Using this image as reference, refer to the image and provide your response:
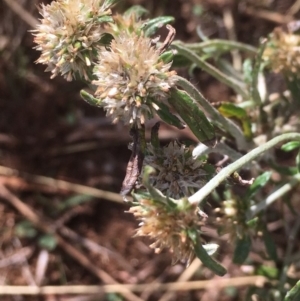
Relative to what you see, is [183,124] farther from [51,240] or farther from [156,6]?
[156,6]

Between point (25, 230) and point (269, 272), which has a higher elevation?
point (25, 230)

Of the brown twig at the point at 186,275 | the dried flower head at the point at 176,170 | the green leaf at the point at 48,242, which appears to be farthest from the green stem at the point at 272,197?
the green leaf at the point at 48,242

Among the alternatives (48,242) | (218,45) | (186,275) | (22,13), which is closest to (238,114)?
(218,45)

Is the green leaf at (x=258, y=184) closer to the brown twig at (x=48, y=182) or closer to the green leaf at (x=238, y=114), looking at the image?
the green leaf at (x=238, y=114)

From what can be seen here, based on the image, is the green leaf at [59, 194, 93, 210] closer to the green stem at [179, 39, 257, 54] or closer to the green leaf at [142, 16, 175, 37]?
the green stem at [179, 39, 257, 54]

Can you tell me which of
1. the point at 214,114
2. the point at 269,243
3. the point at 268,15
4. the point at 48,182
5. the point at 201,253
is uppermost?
the point at 268,15

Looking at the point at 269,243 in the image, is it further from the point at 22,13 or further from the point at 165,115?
the point at 22,13

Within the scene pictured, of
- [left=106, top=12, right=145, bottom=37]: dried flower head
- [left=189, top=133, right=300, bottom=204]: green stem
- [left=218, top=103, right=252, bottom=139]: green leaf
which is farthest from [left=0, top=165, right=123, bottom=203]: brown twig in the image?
[left=189, top=133, right=300, bottom=204]: green stem

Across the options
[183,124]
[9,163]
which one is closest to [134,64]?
[183,124]
